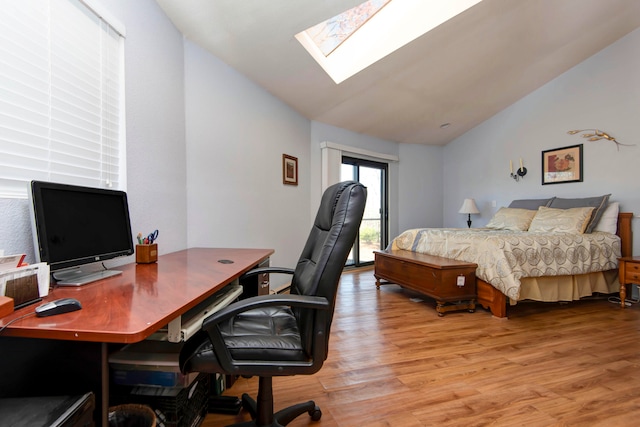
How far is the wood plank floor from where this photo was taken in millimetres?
1468

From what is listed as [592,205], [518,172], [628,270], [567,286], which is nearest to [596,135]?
[592,205]

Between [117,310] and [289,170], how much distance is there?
3.03 m

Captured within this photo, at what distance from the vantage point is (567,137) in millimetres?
4055

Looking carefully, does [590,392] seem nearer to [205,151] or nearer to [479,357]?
[479,357]

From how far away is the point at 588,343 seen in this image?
2.25 metres

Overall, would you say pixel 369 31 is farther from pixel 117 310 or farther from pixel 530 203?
pixel 117 310

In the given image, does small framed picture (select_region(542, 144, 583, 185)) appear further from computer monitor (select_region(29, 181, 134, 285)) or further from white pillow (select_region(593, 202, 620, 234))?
computer monitor (select_region(29, 181, 134, 285))

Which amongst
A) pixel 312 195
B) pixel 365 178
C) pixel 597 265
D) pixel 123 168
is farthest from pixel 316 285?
pixel 365 178

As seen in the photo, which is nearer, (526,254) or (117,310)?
(117,310)

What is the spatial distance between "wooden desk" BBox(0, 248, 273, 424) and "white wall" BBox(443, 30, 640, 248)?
450 centimetres

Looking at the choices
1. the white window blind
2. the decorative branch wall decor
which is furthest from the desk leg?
the decorative branch wall decor

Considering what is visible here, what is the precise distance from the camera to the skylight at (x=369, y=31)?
2.84 m

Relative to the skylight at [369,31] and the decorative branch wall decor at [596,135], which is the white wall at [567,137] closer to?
the decorative branch wall decor at [596,135]

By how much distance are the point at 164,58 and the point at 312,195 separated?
8.61 ft
